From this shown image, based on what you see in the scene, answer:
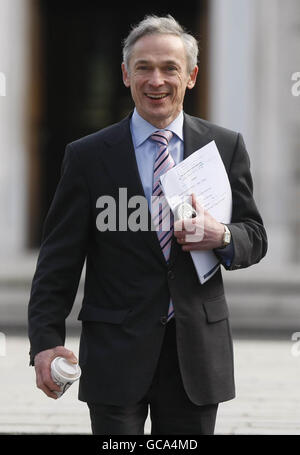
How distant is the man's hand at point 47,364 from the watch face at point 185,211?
0.47 meters

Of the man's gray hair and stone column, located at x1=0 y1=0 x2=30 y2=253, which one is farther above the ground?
the man's gray hair

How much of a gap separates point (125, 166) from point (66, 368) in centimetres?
57

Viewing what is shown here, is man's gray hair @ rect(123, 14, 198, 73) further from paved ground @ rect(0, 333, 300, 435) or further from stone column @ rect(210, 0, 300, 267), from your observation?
stone column @ rect(210, 0, 300, 267)

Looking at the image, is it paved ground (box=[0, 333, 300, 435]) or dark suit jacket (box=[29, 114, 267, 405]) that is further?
paved ground (box=[0, 333, 300, 435])

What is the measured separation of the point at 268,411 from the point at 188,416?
267 centimetres

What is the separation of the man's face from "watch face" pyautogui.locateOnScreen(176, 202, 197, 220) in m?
0.27

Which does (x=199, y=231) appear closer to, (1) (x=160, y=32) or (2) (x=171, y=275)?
(2) (x=171, y=275)

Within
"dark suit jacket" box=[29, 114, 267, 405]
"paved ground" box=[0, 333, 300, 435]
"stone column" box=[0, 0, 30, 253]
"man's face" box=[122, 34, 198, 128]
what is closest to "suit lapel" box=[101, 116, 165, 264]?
"dark suit jacket" box=[29, 114, 267, 405]

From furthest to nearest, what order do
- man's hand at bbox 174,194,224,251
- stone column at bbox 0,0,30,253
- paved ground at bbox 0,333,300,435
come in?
stone column at bbox 0,0,30,253 → paved ground at bbox 0,333,300,435 → man's hand at bbox 174,194,224,251

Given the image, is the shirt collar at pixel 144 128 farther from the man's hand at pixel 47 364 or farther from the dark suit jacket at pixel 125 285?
the man's hand at pixel 47 364

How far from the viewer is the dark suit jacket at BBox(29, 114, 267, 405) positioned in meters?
2.87

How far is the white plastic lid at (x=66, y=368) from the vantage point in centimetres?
277

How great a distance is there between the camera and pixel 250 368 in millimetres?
6762

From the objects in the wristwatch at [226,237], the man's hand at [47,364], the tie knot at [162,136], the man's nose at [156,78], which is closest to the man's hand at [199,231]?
the wristwatch at [226,237]
